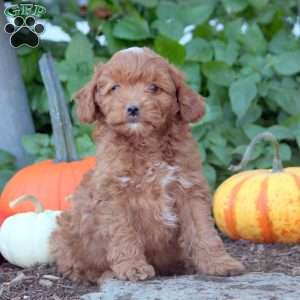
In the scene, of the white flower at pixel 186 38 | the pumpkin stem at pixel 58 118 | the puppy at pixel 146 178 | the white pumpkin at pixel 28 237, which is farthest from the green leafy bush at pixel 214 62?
the puppy at pixel 146 178

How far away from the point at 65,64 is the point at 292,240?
7.97ft

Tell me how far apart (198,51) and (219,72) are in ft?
0.85

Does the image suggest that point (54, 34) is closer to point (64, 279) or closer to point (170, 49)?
point (170, 49)

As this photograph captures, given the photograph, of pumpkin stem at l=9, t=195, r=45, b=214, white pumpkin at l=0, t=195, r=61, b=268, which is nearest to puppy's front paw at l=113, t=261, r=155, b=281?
white pumpkin at l=0, t=195, r=61, b=268

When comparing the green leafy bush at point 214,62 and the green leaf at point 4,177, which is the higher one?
the green leafy bush at point 214,62

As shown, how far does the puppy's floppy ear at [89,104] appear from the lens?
4355mm

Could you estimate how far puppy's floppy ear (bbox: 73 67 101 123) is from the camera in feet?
14.3

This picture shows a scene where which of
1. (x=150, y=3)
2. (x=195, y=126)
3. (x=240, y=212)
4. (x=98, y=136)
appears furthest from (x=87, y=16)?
(x=98, y=136)

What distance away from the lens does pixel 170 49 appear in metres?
6.61

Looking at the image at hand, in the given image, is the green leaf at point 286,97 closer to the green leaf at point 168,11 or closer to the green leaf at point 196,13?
the green leaf at point 196,13

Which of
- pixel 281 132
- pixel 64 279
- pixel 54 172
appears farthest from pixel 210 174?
pixel 64 279

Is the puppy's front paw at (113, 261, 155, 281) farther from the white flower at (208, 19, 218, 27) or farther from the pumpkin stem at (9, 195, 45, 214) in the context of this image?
the white flower at (208, 19, 218, 27)

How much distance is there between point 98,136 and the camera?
14.7ft

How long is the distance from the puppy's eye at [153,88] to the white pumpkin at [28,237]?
1.43 m
